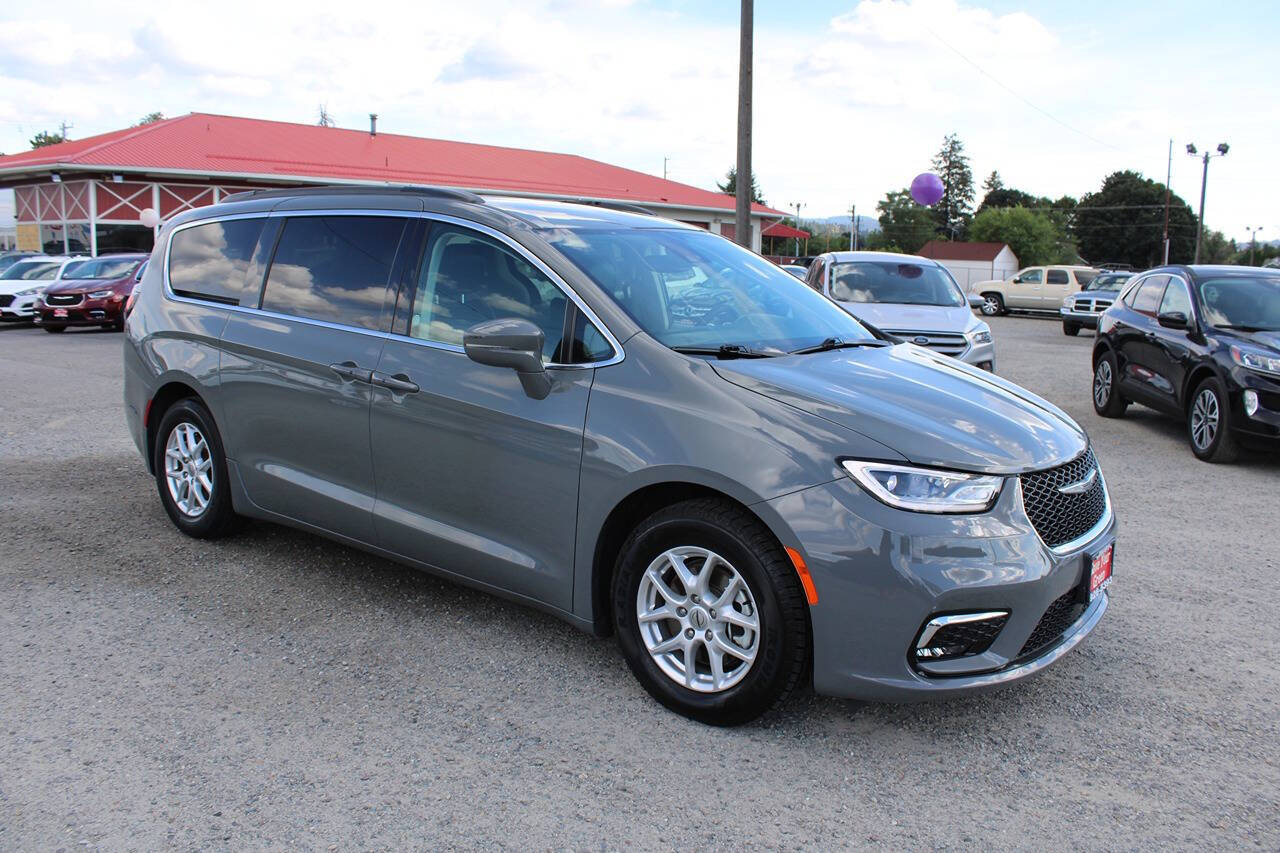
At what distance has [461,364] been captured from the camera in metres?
4.07

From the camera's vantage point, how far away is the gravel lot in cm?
298

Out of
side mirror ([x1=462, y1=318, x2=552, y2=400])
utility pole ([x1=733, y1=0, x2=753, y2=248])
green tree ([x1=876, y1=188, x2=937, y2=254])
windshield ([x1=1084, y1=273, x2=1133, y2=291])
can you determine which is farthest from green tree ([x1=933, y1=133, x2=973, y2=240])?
side mirror ([x1=462, y1=318, x2=552, y2=400])

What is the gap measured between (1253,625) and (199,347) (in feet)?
17.1

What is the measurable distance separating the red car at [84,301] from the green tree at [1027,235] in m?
83.0

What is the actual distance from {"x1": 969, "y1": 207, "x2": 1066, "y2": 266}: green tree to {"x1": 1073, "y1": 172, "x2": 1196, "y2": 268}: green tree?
8.16 meters

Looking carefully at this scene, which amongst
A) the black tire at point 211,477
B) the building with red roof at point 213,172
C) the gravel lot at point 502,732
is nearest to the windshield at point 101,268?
the building with red roof at point 213,172

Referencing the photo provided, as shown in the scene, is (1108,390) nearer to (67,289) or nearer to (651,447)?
(651,447)

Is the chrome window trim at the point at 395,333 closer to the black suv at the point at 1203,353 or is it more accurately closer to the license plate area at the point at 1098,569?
the license plate area at the point at 1098,569

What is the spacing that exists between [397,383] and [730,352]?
1404mm

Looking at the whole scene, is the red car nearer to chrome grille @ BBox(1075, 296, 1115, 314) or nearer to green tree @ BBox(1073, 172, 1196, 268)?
chrome grille @ BBox(1075, 296, 1115, 314)

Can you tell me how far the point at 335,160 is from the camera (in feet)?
113

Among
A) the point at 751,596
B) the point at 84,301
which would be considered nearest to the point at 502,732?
the point at 751,596

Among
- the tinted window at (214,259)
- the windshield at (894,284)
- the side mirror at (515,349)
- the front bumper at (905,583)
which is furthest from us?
the windshield at (894,284)

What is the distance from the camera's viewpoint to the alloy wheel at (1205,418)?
27.7 ft
